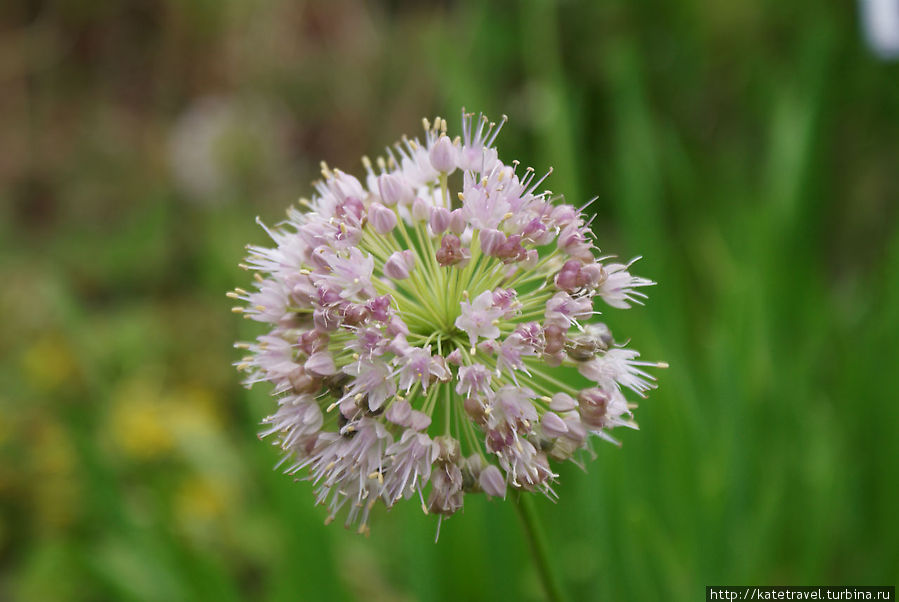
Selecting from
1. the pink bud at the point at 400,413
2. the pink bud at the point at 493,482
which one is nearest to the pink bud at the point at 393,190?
the pink bud at the point at 400,413

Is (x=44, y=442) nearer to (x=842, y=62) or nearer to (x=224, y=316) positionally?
(x=224, y=316)

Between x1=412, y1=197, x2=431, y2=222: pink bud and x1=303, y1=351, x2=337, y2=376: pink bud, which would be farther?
x1=412, y1=197, x2=431, y2=222: pink bud

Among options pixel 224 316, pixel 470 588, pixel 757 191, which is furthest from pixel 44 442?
pixel 757 191

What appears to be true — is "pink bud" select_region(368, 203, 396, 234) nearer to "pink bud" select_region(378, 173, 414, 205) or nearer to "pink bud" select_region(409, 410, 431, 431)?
"pink bud" select_region(378, 173, 414, 205)

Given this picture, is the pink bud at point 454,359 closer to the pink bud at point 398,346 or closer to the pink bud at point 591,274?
the pink bud at point 398,346

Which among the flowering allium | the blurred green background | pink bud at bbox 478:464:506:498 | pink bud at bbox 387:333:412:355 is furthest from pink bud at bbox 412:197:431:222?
the blurred green background

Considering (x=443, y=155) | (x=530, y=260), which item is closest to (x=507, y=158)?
(x=443, y=155)
